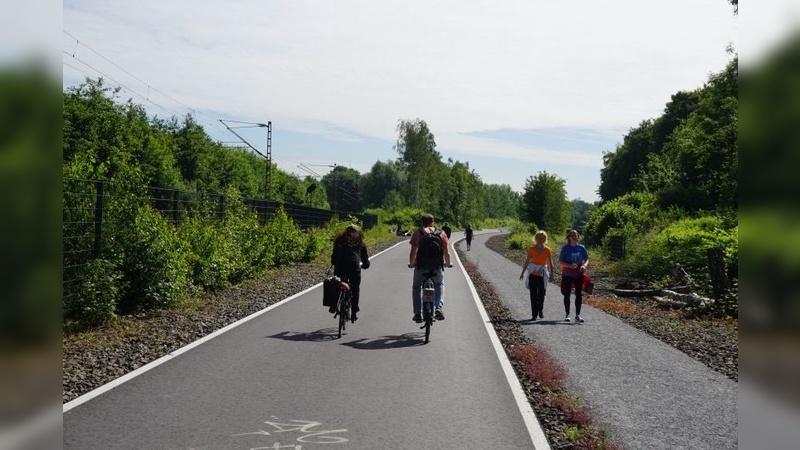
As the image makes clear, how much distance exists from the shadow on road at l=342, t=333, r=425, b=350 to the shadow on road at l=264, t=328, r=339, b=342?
0.54 metres

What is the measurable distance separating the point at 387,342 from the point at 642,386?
4.24m

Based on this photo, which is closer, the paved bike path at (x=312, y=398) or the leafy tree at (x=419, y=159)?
the paved bike path at (x=312, y=398)

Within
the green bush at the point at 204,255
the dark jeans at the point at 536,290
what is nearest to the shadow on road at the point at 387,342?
the dark jeans at the point at 536,290

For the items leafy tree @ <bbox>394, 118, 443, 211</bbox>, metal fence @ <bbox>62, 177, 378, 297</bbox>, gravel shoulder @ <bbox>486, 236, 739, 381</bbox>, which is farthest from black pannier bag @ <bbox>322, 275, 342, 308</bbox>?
leafy tree @ <bbox>394, 118, 443, 211</bbox>

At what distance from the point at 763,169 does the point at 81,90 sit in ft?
190

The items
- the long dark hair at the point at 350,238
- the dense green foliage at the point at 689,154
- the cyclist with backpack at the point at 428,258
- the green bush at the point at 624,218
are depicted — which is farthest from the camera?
the green bush at the point at 624,218

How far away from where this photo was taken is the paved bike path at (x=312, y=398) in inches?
238

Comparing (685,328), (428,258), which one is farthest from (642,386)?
(685,328)

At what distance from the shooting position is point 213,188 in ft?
234

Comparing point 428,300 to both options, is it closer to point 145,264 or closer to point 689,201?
point 145,264

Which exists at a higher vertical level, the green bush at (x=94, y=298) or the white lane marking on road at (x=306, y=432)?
the green bush at (x=94, y=298)

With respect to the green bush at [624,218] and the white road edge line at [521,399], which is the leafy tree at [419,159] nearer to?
the green bush at [624,218]

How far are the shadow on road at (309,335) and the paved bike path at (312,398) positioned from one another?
0.07 ft

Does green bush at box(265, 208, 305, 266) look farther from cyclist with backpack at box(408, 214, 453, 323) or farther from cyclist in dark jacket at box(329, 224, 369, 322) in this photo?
cyclist with backpack at box(408, 214, 453, 323)
